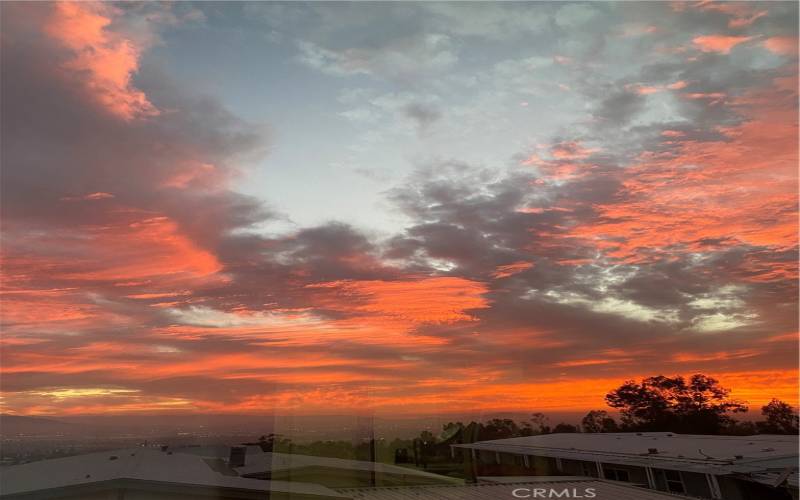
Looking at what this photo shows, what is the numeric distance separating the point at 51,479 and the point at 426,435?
1719cm

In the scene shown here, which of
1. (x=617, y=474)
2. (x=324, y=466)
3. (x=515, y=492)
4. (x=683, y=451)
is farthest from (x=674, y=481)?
(x=324, y=466)

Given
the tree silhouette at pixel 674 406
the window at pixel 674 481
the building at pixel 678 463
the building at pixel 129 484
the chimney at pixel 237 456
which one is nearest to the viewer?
the building at pixel 129 484

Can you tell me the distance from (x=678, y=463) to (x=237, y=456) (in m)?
16.9

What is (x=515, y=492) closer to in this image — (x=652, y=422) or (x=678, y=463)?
(x=678, y=463)

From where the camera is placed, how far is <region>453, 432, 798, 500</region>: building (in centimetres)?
1445

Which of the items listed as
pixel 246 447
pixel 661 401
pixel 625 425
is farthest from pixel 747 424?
pixel 246 447

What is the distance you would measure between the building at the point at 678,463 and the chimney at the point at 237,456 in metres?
9.92

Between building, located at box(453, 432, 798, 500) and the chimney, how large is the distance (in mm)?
9920

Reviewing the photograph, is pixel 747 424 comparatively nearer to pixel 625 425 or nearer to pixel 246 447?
pixel 625 425

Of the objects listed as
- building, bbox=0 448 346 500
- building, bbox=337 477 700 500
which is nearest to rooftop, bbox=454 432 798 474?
building, bbox=337 477 700 500

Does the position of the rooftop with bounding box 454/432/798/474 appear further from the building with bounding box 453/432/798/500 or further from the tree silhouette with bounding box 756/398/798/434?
the tree silhouette with bounding box 756/398/798/434

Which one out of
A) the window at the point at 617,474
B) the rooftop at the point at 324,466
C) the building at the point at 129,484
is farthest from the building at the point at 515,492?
the window at the point at 617,474

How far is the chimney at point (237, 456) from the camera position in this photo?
20358 millimetres

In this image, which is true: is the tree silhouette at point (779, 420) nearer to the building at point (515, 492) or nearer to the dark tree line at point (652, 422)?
the dark tree line at point (652, 422)
